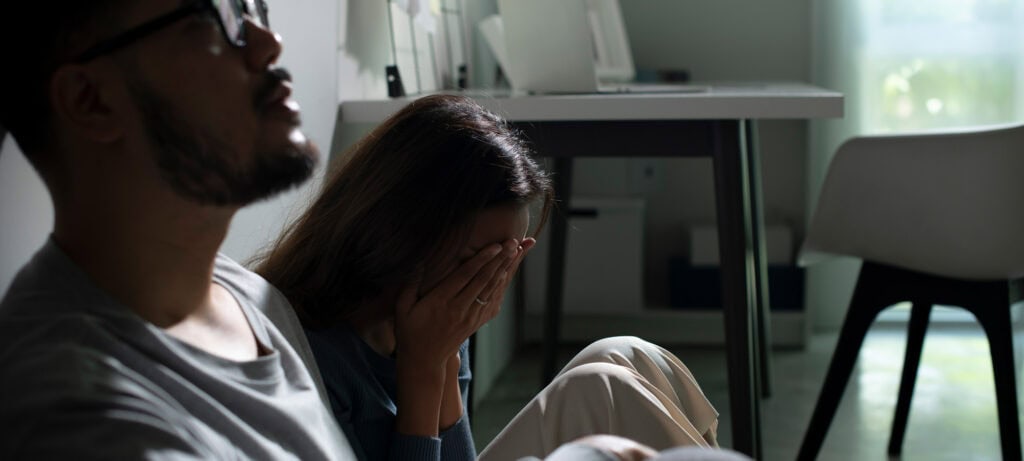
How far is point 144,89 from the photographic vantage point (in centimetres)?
75

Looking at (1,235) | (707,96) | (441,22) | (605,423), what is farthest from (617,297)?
(1,235)

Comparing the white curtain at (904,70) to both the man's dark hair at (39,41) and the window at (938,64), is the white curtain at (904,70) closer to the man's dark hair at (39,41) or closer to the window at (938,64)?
the window at (938,64)

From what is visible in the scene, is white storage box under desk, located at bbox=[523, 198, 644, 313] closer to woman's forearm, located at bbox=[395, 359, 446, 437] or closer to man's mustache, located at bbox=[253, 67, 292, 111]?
woman's forearm, located at bbox=[395, 359, 446, 437]

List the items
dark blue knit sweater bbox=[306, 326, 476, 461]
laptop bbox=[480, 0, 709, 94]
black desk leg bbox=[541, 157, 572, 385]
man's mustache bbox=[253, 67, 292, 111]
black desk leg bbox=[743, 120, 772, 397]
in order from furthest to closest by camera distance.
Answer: black desk leg bbox=[541, 157, 572, 385], black desk leg bbox=[743, 120, 772, 397], laptop bbox=[480, 0, 709, 94], dark blue knit sweater bbox=[306, 326, 476, 461], man's mustache bbox=[253, 67, 292, 111]

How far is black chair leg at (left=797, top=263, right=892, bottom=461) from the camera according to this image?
2234mm

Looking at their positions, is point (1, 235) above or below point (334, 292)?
above

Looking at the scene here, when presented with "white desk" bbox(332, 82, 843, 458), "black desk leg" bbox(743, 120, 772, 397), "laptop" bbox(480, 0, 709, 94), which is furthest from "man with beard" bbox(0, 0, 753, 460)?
"black desk leg" bbox(743, 120, 772, 397)

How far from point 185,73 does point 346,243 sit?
427 millimetres

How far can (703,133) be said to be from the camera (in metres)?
2.01

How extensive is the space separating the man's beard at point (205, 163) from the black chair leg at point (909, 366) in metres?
1.69

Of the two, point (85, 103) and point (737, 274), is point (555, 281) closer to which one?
point (737, 274)

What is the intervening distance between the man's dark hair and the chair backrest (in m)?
1.72

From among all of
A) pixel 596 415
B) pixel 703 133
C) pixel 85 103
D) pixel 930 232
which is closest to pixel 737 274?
pixel 703 133

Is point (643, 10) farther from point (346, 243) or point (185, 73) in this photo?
point (185, 73)
